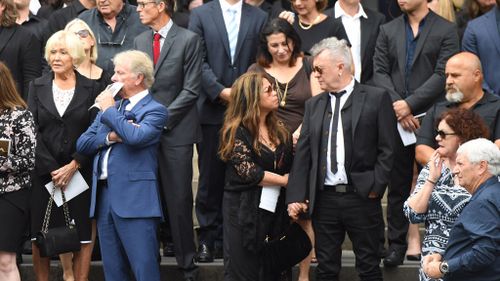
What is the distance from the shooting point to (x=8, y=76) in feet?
34.6

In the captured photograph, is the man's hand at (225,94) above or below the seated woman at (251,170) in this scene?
above

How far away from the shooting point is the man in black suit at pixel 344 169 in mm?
10398

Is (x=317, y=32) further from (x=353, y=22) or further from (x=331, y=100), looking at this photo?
(x=331, y=100)

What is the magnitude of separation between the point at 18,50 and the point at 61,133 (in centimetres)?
113

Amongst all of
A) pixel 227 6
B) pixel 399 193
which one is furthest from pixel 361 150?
pixel 227 6

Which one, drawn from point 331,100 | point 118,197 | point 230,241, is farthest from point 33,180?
point 331,100

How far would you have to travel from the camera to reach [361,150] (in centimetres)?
1044

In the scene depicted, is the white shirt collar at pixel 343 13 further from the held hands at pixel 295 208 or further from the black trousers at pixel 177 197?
A: the held hands at pixel 295 208

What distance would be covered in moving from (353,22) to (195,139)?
1.78 metres

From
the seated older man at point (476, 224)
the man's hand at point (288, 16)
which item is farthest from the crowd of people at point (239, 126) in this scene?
the seated older man at point (476, 224)

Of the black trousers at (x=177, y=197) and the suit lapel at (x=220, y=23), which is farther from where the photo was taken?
the suit lapel at (x=220, y=23)

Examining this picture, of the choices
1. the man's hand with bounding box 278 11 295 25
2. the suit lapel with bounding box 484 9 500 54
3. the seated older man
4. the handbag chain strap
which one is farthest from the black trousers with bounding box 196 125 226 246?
the seated older man

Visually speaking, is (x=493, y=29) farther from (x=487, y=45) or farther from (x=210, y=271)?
(x=210, y=271)

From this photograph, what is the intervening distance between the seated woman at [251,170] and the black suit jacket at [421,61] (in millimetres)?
1177
